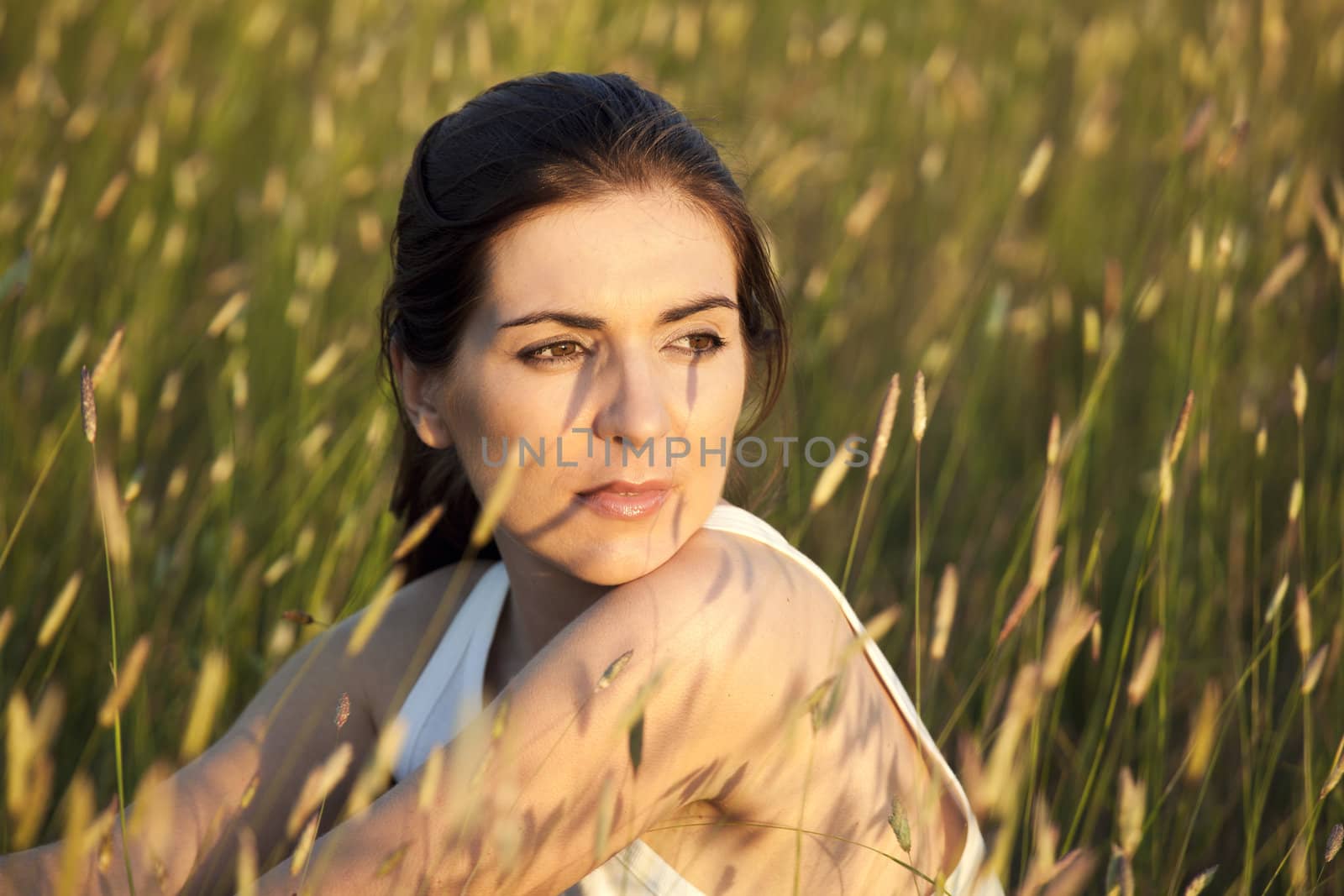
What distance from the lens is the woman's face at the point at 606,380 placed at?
1.33m

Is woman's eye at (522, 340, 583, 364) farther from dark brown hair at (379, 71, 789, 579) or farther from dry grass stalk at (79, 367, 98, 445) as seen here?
dry grass stalk at (79, 367, 98, 445)

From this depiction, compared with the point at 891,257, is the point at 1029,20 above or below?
above

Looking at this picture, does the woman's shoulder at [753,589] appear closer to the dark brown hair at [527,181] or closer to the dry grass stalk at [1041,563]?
the dry grass stalk at [1041,563]

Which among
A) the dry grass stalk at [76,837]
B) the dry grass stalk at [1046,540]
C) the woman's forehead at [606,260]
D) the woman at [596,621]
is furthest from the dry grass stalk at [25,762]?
the dry grass stalk at [1046,540]

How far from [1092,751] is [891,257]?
5.80ft

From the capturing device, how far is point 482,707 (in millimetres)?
1641

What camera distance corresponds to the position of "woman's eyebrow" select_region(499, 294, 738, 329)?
4.43 feet

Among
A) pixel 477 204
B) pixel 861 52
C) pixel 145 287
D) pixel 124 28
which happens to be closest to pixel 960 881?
pixel 477 204

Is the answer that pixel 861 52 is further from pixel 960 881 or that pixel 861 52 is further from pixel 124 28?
pixel 960 881

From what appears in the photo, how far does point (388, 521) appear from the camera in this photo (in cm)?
204

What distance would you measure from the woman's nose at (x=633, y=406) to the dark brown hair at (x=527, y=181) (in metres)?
0.21

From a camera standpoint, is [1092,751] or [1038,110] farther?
[1038,110]

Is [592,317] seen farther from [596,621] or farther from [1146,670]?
[1146,670]

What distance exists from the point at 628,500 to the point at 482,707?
461 millimetres
